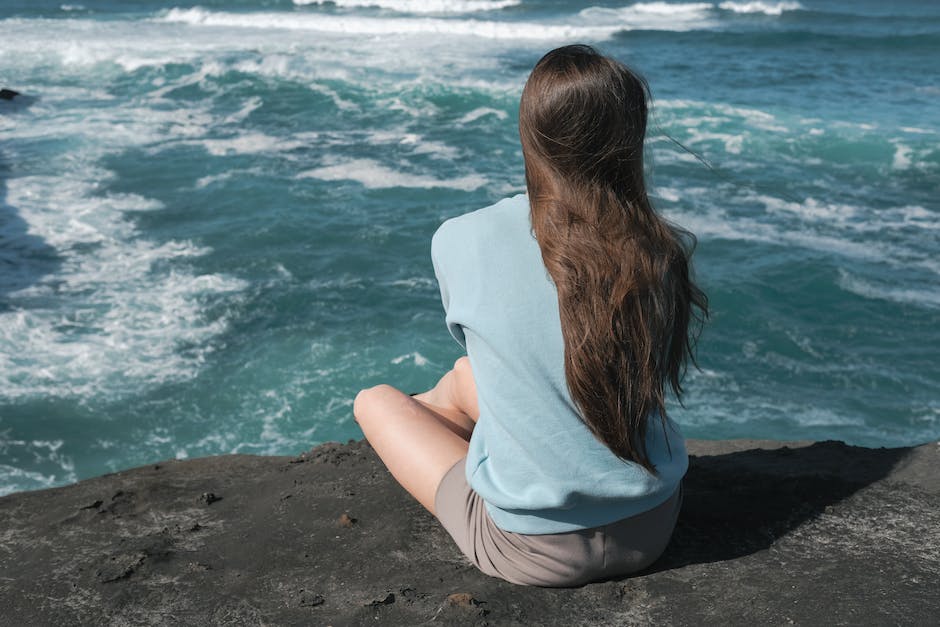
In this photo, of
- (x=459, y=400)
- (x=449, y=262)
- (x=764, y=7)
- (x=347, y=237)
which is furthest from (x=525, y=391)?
(x=764, y=7)

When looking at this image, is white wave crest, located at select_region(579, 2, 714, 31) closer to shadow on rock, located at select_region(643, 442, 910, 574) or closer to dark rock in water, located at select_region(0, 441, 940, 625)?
shadow on rock, located at select_region(643, 442, 910, 574)

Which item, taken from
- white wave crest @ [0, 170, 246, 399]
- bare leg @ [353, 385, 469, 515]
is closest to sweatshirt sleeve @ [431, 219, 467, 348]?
bare leg @ [353, 385, 469, 515]

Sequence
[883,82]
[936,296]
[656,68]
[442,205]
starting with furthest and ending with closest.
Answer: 1. [656,68]
2. [883,82]
3. [442,205]
4. [936,296]

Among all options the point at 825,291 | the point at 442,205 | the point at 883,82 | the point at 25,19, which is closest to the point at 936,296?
the point at 825,291

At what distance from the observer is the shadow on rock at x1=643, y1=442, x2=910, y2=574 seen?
3146 millimetres

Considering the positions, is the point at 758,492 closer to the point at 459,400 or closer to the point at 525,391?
the point at 459,400

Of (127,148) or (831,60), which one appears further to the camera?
(831,60)

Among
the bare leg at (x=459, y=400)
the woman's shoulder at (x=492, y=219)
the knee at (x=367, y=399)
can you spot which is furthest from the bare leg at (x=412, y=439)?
the woman's shoulder at (x=492, y=219)

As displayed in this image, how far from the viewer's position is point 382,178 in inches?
488

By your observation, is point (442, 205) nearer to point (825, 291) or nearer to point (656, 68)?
point (825, 291)

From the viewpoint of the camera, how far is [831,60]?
22.4 metres

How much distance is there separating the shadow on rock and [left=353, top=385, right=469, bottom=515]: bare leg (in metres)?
0.72

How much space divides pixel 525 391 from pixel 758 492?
1.43 m

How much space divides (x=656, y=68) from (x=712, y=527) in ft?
65.1
